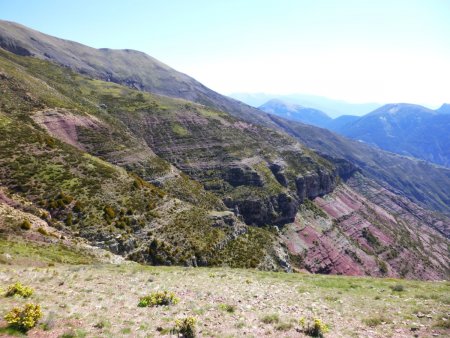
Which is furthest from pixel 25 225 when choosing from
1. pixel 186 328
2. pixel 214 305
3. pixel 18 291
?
pixel 186 328

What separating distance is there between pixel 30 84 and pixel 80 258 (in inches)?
2711

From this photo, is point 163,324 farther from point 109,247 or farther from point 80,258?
point 109,247

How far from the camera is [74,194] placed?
47.8m

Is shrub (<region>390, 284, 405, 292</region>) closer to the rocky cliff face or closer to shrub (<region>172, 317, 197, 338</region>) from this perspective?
shrub (<region>172, 317, 197, 338</region>)

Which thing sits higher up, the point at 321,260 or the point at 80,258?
the point at 80,258

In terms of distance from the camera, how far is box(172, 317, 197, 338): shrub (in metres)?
16.6

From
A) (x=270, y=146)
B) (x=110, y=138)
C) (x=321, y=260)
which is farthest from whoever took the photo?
(x=270, y=146)

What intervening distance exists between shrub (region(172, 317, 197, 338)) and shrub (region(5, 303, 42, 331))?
654 cm

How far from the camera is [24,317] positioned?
1545 centimetres

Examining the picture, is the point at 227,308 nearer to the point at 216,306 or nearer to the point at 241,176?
the point at 216,306

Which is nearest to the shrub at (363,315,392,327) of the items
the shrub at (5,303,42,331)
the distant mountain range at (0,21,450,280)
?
the shrub at (5,303,42,331)

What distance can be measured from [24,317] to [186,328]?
24.5 ft

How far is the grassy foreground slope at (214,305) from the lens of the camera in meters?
17.3

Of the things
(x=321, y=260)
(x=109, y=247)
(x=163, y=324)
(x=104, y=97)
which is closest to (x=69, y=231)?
(x=109, y=247)
